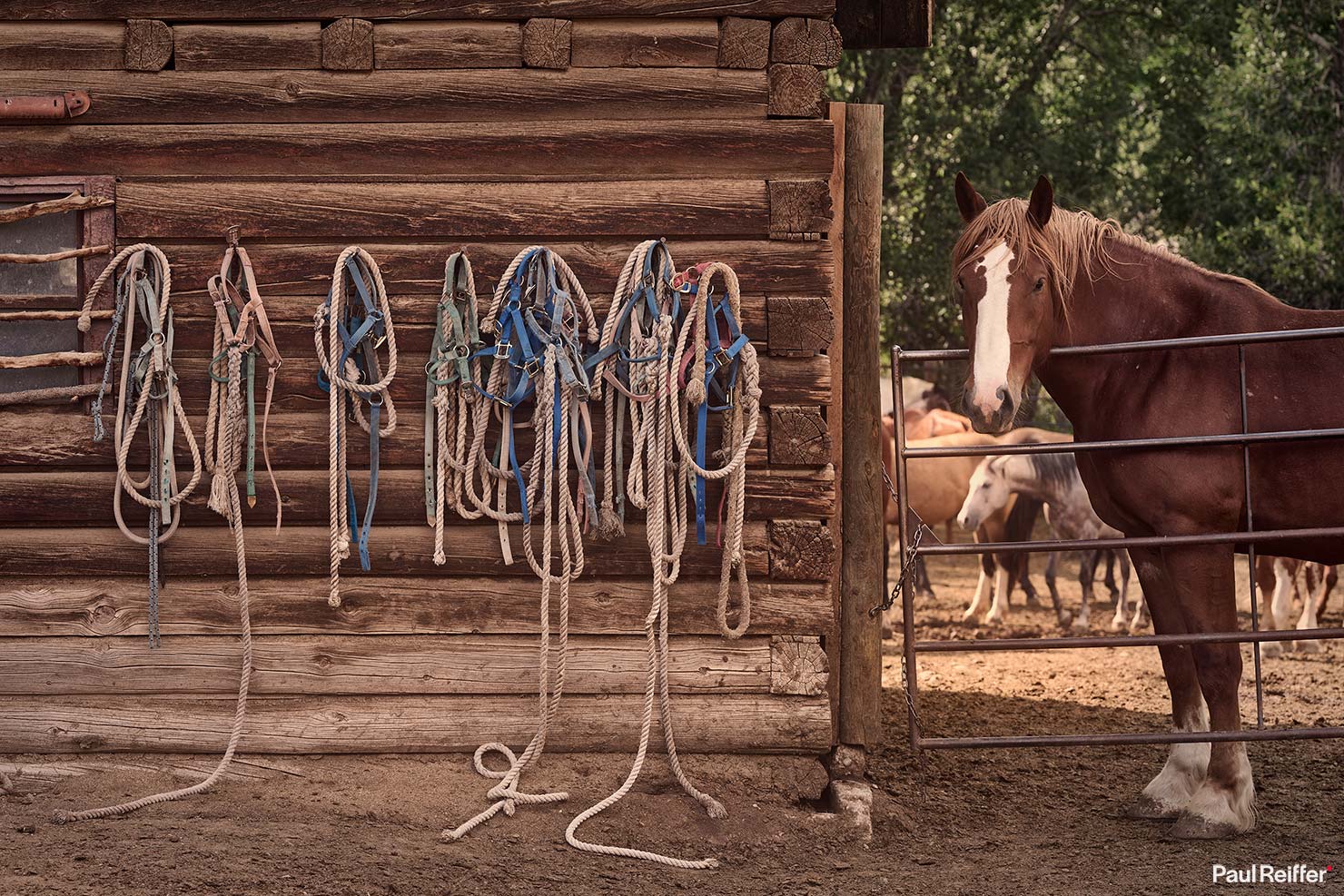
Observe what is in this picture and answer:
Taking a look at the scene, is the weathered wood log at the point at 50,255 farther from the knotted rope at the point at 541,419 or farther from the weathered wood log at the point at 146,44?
the knotted rope at the point at 541,419

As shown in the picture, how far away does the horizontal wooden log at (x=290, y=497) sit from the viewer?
3.92m

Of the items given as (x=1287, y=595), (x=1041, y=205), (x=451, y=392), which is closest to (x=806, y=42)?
(x=1041, y=205)

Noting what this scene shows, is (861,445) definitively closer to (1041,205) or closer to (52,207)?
A: (1041,205)

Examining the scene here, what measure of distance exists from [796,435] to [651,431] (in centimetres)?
49

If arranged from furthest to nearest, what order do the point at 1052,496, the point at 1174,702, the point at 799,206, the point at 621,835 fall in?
1. the point at 1052,496
2. the point at 1174,702
3. the point at 799,206
4. the point at 621,835

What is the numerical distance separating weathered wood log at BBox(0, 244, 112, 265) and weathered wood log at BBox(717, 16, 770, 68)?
215 centimetres

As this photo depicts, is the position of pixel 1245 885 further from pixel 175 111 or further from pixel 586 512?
pixel 175 111

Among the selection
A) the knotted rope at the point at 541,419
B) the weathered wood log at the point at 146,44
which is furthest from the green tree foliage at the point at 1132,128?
the weathered wood log at the point at 146,44

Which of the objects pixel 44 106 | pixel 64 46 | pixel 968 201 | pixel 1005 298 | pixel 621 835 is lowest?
pixel 621 835

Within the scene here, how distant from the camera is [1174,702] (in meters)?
4.32

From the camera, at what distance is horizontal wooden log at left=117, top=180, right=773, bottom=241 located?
3887 mm

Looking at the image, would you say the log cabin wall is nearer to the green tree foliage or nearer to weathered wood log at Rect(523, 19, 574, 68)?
weathered wood log at Rect(523, 19, 574, 68)

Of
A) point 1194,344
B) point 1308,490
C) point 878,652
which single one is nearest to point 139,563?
point 878,652

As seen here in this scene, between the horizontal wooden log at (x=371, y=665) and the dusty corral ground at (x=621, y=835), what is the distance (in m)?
0.25
